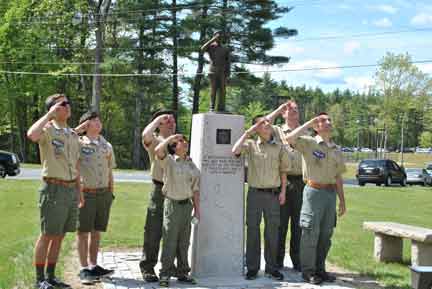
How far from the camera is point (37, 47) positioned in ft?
117

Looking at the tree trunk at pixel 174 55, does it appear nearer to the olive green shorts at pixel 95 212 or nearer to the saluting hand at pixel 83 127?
the saluting hand at pixel 83 127

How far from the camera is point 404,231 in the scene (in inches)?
291

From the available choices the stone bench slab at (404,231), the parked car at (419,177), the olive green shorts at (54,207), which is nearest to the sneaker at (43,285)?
the olive green shorts at (54,207)

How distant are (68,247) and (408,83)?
34816 mm

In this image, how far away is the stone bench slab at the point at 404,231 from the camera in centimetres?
702

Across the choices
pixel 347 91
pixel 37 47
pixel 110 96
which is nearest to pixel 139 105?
pixel 110 96

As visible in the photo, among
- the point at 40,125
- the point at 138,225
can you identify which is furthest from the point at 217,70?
the point at 138,225

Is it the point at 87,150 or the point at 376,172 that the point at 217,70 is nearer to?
the point at 87,150

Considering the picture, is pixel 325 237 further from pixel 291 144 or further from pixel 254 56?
pixel 254 56

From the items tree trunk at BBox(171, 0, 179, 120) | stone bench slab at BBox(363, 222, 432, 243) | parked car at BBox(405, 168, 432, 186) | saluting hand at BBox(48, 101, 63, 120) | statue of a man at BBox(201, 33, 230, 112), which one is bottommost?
parked car at BBox(405, 168, 432, 186)

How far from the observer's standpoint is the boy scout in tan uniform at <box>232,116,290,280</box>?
21.0 feet

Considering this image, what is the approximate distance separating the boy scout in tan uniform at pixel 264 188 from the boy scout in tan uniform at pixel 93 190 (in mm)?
1500

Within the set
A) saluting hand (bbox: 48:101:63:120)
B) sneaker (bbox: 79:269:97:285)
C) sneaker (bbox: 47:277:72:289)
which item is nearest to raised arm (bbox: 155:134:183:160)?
saluting hand (bbox: 48:101:63:120)

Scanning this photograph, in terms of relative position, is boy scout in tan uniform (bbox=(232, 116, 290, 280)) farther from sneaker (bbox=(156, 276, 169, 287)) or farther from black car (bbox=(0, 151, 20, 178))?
black car (bbox=(0, 151, 20, 178))
